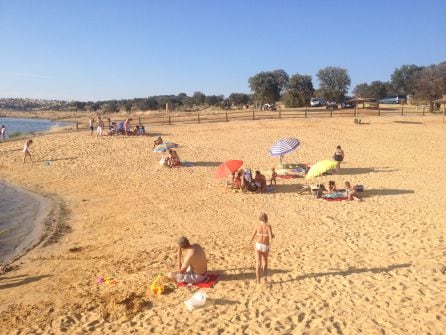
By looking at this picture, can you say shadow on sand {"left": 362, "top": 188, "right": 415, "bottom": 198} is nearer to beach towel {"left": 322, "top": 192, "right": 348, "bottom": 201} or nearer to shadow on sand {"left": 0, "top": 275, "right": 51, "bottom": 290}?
beach towel {"left": 322, "top": 192, "right": 348, "bottom": 201}

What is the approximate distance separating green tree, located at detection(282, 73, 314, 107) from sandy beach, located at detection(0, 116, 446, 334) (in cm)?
3234

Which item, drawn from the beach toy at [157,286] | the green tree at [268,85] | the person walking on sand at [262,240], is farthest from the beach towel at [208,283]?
the green tree at [268,85]

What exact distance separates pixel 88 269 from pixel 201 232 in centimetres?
320

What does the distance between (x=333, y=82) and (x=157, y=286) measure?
166 ft

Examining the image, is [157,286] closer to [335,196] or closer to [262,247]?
[262,247]

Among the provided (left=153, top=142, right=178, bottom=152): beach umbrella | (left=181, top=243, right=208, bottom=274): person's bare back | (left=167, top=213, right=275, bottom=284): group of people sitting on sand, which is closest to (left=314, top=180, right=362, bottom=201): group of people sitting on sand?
(left=167, top=213, right=275, bottom=284): group of people sitting on sand

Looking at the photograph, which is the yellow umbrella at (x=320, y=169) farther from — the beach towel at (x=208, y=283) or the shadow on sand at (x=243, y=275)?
the beach towel at (x=208, y=283)

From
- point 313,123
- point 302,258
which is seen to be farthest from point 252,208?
point 313,123

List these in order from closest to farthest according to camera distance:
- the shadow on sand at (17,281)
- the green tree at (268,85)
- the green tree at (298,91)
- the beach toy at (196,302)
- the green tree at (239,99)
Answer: the beach toy at (196,302), the shadow on sand at (17,281), the green tree at (298,91), the green tree at (268,85), the green tree at (239,99)

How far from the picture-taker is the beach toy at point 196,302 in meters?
6.70

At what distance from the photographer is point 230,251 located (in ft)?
30.9

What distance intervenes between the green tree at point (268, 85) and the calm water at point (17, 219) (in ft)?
140

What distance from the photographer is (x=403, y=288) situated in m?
7.28

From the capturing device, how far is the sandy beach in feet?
21.3
